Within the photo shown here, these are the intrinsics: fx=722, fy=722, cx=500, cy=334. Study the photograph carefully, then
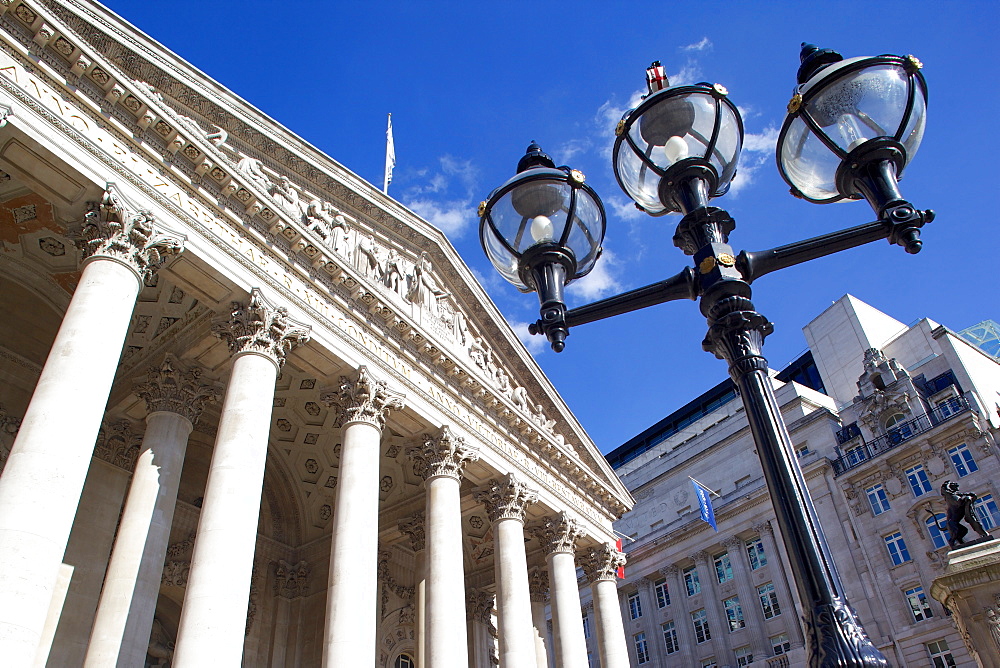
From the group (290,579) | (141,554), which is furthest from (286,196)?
(290,579)

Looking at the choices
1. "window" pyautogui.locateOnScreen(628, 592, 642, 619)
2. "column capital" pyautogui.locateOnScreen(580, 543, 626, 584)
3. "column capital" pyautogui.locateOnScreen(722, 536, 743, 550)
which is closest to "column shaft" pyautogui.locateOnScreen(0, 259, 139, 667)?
"column capital" pyautogui.locateOnScreen(580, 543, 626, 584)

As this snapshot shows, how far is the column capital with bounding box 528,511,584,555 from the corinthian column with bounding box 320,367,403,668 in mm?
8897

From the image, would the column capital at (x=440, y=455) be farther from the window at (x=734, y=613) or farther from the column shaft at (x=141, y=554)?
the window at (x=734, y=613)

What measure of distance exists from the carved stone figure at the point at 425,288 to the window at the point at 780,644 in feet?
84.6

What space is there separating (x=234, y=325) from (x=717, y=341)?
1151 centimetres

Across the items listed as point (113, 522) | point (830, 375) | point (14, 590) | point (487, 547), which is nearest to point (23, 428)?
point (14, 590)

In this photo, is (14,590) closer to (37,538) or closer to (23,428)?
(37,538)

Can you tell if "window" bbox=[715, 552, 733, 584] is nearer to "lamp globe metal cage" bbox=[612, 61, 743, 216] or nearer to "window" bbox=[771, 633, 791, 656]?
"window" bbox=[771, 633, 791, 656]

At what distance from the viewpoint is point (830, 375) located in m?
49.2

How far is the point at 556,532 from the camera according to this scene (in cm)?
2405

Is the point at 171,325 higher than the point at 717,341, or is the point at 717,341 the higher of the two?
the point at 171,325

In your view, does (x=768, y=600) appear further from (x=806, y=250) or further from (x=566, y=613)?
(x=806, y=250)

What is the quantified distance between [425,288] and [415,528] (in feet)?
24.2

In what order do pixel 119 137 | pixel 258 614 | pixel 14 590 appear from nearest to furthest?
pixel 14 590 → pixel 119 137 → pixel 258 614
